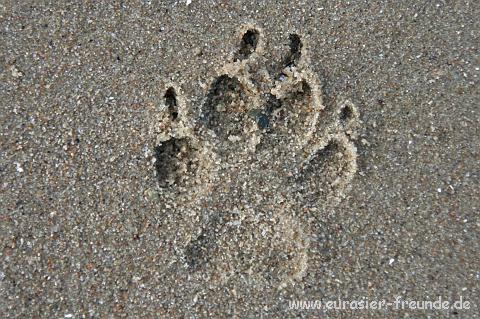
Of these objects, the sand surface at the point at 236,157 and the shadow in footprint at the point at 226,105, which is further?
the shadow in footprint at the point at 226,105

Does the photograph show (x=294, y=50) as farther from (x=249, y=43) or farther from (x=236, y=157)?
(x=236, y=157)

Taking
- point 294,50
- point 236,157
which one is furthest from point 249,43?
point 236,157

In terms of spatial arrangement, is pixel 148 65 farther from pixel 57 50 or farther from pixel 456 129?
pixel 456 129

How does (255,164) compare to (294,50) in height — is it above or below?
below

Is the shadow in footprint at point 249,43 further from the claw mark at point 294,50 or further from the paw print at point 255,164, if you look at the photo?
the claw mark at point 294,50

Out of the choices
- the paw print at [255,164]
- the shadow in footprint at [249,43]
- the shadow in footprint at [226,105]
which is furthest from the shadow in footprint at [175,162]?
the shadow in footprint at [249,43]

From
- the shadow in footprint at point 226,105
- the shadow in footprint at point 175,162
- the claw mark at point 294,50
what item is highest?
the claw mark at point 294,50

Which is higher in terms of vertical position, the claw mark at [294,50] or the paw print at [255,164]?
the claw mark at [294,50]

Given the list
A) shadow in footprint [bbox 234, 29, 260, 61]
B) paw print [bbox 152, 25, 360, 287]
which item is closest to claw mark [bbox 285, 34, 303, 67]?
paw print [bbox 152, 25, 360, 287]

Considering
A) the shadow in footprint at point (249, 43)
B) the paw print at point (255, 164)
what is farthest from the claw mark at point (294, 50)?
the shadow in footprint at point (249, 43)
